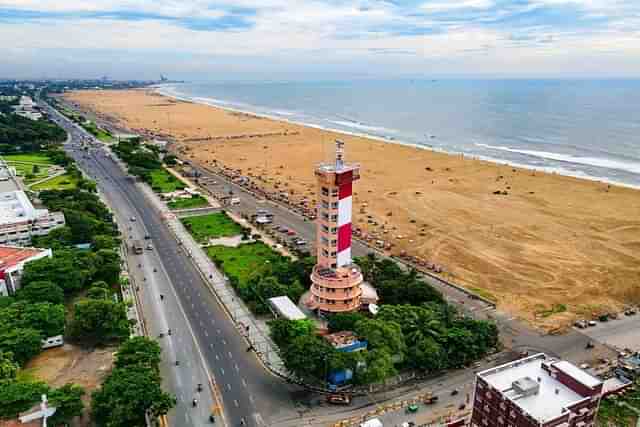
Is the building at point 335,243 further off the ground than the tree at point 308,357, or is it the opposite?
the building at point 335,243

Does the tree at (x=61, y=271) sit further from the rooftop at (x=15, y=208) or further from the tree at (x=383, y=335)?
the tree at (x=383, y=335)

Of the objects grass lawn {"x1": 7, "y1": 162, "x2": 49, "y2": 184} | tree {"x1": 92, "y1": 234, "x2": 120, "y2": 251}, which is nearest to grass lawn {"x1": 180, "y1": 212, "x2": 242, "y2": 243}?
tree {"x1": 92, "y1": 234, "x2": 120, "y2": 251}

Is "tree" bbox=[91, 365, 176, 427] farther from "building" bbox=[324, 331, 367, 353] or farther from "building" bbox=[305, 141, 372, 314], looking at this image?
"building" bbox=[305, 141, 372, 314]

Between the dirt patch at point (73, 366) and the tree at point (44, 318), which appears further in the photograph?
the tree at point (44, 318)

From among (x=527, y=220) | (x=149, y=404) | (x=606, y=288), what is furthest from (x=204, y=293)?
(x=527, y=220)

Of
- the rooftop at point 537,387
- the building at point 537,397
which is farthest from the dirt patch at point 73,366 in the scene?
the rooftop at point 537,387

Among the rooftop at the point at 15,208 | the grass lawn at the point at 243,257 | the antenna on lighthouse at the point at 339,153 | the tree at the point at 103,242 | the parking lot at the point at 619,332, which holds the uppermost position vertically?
the antenna on lighthouse at the point at 339,153

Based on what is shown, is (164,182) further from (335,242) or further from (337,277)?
(337,277)
